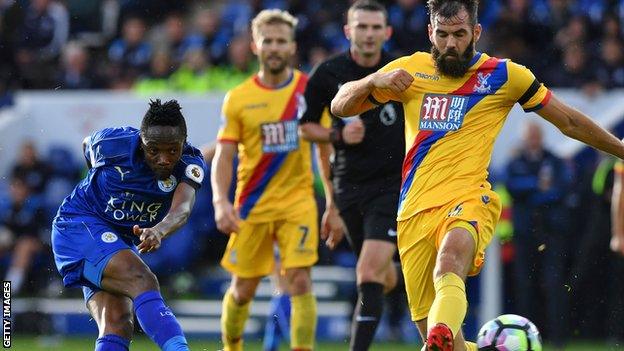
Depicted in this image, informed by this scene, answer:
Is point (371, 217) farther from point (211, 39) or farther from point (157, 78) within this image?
point (211, 39)

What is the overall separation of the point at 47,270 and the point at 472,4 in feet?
32.3

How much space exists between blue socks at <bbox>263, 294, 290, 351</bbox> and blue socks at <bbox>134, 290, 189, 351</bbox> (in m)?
3.84

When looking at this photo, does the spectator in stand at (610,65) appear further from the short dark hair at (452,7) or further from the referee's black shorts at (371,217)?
the short dark hair at (452,7)

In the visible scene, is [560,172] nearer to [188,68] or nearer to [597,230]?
[597,230]

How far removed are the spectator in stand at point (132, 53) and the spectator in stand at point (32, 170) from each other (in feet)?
7.50

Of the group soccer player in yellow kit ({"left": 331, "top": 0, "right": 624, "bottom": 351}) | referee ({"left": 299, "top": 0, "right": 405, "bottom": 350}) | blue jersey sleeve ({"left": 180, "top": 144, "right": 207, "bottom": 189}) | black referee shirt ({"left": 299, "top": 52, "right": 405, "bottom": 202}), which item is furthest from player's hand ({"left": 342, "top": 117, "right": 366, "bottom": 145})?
soccer player in yellow kit ({"left": 331, "top": 0, "right": 624, "bottom": 351})

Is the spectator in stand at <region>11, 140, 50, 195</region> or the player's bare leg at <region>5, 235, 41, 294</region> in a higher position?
the spectator in stand at <region>11, 140, 50, 195</region>

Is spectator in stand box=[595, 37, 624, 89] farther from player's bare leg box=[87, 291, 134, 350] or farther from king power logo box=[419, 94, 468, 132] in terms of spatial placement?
player's bare leg box=[87, 291, 134, 350]

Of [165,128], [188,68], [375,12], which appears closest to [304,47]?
[188,68]

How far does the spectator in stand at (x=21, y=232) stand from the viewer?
16.3m

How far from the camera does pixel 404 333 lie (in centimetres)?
1520

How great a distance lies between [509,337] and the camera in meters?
8.39

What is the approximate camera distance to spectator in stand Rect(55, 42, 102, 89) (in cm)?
1847

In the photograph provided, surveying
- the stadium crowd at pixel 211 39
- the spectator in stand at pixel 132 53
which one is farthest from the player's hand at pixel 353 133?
the spectator in stand at pixel 132 53
